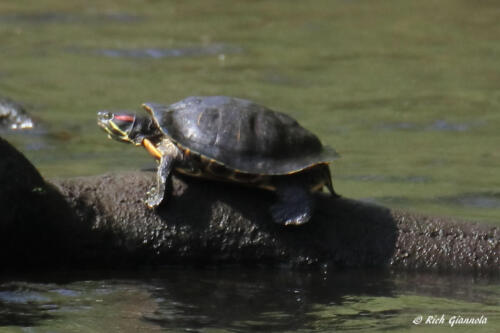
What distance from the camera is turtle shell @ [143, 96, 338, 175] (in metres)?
5.23

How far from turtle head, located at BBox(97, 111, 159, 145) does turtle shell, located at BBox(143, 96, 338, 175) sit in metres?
0.12

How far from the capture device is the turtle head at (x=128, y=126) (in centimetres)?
552

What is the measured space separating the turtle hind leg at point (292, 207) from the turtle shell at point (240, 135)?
0.12 meters

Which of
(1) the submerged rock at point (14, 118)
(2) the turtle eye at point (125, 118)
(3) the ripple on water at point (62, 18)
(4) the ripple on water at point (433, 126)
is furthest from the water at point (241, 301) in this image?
(3) the ripple on water at point (62, 18)

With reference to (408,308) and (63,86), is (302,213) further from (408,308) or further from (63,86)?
(63,86)

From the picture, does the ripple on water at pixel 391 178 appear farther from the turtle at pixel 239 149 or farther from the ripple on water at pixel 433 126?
the turtle at pixel 239 149

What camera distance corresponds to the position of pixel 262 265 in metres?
5.39

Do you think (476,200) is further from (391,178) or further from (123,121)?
(123,121)

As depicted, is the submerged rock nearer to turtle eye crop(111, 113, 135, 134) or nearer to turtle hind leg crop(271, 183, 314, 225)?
turtle eye crop(111, 113, 135, 134)

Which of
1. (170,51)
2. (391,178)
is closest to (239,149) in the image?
(391,178)

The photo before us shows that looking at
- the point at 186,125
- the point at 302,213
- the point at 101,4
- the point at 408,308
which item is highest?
the point at 101,4

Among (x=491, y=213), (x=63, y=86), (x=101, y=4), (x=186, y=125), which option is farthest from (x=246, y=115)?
(x=101, y=4)

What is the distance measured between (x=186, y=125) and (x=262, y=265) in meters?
0.83

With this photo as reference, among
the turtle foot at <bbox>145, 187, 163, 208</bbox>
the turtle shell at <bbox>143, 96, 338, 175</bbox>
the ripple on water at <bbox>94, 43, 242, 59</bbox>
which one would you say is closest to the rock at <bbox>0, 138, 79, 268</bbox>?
the turtle foot at <bbox>145, 187, 163, 208</bbox>
